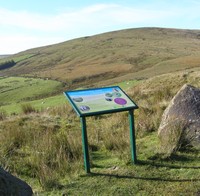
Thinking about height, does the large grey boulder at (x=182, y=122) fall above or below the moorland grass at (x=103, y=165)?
above

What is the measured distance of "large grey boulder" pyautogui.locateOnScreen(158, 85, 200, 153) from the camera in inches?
290

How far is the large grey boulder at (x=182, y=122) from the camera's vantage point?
24.1ft

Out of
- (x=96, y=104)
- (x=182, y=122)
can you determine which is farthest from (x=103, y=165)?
(x=182, y=122)

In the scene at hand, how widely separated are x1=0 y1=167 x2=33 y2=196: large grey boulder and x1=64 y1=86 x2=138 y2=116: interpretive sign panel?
1994 millimetres

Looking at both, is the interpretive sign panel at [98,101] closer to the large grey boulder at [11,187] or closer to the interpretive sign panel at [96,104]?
the interpretive sign panel at [96,104]

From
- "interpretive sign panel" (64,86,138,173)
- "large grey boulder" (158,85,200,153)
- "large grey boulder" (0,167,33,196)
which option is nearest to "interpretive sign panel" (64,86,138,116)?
"interpretive sign panel" (64,86,138,173)

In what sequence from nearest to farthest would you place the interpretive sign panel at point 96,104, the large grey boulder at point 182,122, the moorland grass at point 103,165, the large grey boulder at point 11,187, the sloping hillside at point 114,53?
the large grey boulder at point 11,187, the moorland grass at point 103,165, the interpretive sign panel at point 96,104, the large grey boulder at point 182,122, the sloping hillside at point 114,53

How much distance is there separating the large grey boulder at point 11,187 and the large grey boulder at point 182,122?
3.35 metres

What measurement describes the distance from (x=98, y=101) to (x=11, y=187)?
286cm

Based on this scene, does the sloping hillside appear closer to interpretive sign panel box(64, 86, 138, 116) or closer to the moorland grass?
the moorland grass

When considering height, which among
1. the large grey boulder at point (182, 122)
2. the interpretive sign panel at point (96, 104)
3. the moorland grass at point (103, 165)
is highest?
the interpretive sign panel at point (96, 104)

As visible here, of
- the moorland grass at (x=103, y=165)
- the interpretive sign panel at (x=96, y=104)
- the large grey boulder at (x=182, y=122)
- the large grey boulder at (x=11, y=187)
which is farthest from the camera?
the large grey boulder at (x=182, y=122)

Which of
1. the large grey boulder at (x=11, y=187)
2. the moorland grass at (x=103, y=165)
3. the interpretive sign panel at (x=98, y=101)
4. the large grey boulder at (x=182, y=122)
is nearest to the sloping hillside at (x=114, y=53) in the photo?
the moorland grass at (x=103, y=165)

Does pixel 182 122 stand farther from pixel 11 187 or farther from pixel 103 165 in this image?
pixel 11 187
